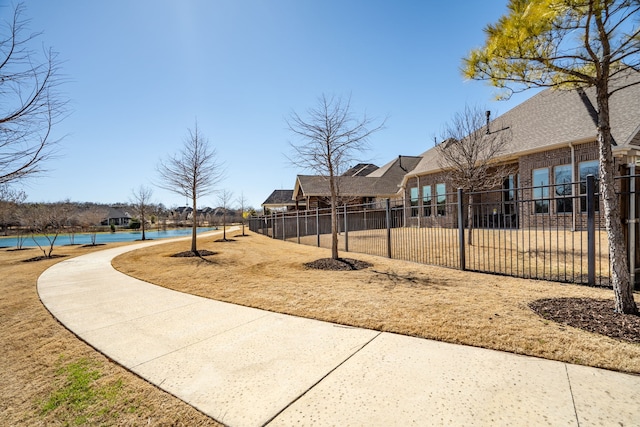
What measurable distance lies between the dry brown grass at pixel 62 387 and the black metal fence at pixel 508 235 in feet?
17.1

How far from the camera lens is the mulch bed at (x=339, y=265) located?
27.9 ft

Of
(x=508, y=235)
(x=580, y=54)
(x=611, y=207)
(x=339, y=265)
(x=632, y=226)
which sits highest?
(x=580, y=54)

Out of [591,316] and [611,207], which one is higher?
[611,207]

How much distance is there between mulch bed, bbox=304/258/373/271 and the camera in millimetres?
8494

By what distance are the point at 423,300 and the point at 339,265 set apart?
155 inches

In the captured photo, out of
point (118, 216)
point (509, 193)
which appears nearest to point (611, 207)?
point (509, 193)

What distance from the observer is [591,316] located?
3881 mm

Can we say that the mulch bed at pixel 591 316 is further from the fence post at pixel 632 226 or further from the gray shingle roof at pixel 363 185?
the gray shingle roof at pixel 363 185

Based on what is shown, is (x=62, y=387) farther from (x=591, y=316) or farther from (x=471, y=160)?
(x=471, y=160)

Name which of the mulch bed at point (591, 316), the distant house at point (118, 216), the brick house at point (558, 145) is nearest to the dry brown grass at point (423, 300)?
the mulch bed at point (591, 316)

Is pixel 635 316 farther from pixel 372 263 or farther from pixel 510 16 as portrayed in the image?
pixel 372 263

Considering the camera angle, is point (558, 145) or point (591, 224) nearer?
point (591, 224)

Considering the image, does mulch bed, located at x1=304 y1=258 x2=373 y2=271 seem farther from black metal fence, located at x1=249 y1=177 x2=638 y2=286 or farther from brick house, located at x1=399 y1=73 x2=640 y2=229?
brick house, located at x1=399 y1=73 x2=640 y2=229

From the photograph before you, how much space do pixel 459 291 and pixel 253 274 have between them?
16.6 feet
